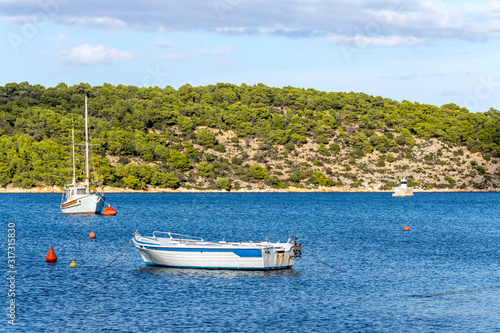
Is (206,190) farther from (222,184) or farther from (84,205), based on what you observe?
(84,205)

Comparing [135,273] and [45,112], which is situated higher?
[45,112]

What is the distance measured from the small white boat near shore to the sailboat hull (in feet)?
139

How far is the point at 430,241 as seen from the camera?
60.6m

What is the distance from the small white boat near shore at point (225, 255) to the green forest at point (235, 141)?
99.3m

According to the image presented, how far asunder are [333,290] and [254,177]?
122158 mm

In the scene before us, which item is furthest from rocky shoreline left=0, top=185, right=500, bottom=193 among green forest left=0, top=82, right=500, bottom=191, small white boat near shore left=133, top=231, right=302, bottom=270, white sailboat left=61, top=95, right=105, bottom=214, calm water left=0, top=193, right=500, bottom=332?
small white boat near shore left=133, top=231, right=302, bottom=270

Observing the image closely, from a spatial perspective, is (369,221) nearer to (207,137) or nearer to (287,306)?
(287,306)

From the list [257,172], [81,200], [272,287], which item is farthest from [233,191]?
[272,287]

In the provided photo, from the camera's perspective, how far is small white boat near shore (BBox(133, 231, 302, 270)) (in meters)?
39.3

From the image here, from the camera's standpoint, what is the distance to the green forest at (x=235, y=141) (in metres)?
144

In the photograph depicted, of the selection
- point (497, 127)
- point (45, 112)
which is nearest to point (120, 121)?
point (45, 112)

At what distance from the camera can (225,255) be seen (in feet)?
129

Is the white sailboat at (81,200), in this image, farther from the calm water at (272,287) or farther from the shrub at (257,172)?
the shrub at (257,172)

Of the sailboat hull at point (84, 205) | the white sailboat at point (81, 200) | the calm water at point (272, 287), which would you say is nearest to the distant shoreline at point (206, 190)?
the white sailboat at point (81, 200)
